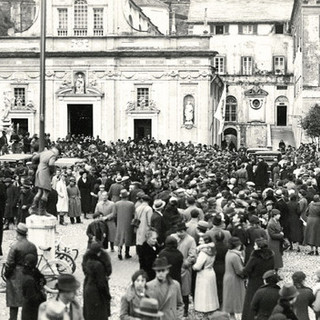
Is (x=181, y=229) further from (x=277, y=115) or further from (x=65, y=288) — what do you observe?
(x=277, y=115)

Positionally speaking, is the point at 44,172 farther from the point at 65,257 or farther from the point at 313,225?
the point at 313,225

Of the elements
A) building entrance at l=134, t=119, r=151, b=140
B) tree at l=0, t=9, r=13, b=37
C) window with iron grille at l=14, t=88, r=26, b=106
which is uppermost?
tree at l=0, t=9, r=13, b=37

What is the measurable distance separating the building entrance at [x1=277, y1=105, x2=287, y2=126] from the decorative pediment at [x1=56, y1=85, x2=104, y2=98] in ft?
77.7

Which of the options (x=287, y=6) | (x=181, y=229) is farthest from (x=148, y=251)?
(x=287, y=6)

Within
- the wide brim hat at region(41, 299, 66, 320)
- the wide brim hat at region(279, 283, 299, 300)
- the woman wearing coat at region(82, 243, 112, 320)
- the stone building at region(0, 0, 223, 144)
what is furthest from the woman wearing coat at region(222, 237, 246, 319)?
the stone building at region(0, 0, 223, 144)

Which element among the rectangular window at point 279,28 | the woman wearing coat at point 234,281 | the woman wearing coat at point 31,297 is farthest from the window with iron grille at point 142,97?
the woman wearing coat at point 31,297

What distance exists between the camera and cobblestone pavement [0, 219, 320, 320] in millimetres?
16875

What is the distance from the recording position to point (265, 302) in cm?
1215

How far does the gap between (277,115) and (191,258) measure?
60.7 metres

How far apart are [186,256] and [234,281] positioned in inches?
41.6

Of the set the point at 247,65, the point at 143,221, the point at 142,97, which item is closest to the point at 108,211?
the point at 143,221

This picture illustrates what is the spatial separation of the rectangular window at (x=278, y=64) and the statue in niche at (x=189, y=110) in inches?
906

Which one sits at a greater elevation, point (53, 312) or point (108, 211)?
point (108, 211)

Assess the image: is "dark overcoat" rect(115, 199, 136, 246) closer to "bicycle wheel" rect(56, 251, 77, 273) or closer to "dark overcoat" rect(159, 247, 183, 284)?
"bicycle wheel" rect(56, 251, 77, 273)
